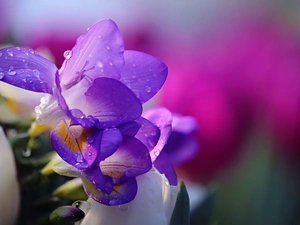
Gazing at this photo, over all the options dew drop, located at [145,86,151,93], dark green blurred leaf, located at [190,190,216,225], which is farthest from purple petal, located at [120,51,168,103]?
dark green blurred leaf, located at [190,190,216,225]

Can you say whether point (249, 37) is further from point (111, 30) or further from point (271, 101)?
point (111, 30)

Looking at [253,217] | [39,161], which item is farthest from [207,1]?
[39,161]

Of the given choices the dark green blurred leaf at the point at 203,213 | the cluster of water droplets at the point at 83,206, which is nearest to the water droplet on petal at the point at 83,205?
the cluster of water droplets at the point at 83,206

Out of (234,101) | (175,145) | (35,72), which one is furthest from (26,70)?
(234,101)

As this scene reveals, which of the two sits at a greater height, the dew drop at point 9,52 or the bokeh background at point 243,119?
the dew drop at point 9,52

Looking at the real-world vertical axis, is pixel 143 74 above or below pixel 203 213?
above

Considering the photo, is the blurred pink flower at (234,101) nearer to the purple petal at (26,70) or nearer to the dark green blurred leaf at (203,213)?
the dark green blurred leaf at (203,213)

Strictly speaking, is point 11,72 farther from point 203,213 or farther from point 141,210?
point 203,213
